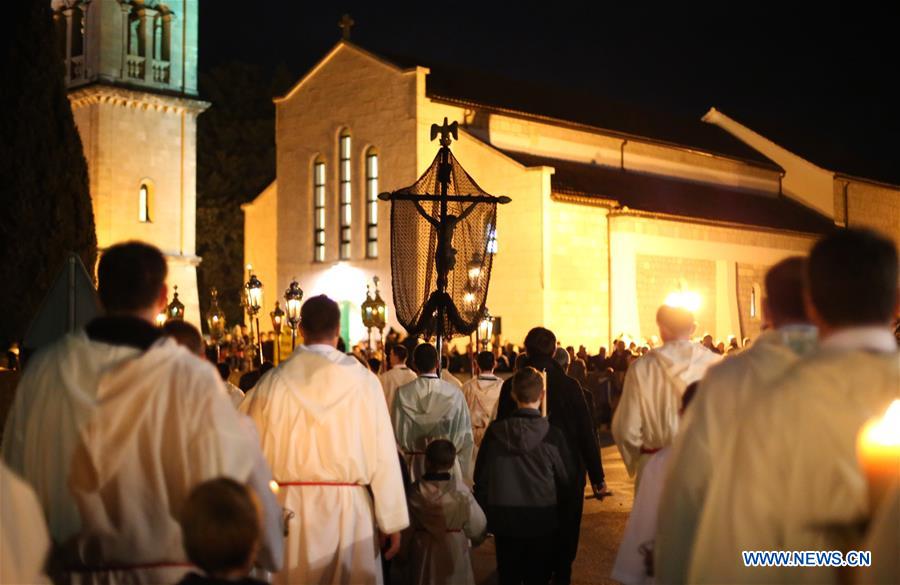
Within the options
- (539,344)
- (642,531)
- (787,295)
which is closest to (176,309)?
(539,344)

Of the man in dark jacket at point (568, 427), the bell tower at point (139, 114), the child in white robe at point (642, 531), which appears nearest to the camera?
the child in white robe at point (642, 531)

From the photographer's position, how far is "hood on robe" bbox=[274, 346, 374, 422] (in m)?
6.75

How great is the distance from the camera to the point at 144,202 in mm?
43219

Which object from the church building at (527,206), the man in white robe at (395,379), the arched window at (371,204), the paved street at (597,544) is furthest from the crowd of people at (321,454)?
the arched window at (371,204)

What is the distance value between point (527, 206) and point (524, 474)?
2928 cm

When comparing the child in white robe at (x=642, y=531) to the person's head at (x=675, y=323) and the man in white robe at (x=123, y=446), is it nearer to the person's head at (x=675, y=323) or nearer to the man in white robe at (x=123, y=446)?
the person's head at (x=675, y=323)

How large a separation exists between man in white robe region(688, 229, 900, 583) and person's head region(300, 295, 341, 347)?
11.2 feet

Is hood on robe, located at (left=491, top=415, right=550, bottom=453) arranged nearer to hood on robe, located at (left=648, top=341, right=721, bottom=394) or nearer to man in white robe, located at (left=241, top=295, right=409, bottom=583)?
hood on robe, located at (left=648, top=341, right=721, bottom=394)

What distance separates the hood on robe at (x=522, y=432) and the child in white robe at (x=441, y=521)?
1.46 feet

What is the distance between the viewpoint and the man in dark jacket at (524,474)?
352 inches

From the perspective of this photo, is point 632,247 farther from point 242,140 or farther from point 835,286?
point 835,286

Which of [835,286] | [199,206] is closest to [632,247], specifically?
[199,206]

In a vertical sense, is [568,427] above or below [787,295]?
below

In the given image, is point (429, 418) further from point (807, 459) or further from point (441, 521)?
point (807, 459)
